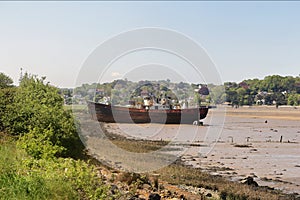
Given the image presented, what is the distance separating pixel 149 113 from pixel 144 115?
1435 millimetres

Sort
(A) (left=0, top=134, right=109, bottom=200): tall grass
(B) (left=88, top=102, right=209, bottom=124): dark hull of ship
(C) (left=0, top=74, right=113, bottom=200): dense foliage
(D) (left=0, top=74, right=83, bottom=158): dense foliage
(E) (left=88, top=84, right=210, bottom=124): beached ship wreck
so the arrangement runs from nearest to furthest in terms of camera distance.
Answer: (A) (left=0, top=134, right=109, bottom=200): tall grass < (C) (left=0, top=74, right=113, bottom=200): dense foliage < (D) (left=0, top=74, right=83, bottom=158): dense foliage < (E) (left=88, top=84, right=210, bottom=124): beached ship wreck < (B) (left=88, top=102, right=209, bottom=124): dark hull of ship

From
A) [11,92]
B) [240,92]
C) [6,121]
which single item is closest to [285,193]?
[6,121]

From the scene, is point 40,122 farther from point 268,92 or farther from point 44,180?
point 268,92

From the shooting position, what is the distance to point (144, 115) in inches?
2224

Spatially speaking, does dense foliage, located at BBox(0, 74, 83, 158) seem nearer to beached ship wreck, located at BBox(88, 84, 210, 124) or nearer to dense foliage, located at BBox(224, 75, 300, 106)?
beached ship wreck, located at BBox(88, 84, 210, 124)

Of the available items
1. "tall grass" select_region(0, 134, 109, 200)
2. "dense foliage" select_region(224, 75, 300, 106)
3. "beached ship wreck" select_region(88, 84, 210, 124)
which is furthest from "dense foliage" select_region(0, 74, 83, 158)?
"dense foliage" select_region(224, 75, 300, 106)

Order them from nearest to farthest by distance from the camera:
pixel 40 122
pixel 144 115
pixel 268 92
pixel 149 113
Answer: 1. pixel 40 122
2. pixel 149 113
3. pixel 144 115
4. pixel 268 92

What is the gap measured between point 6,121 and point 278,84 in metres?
144

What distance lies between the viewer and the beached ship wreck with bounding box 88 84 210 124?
53.7m

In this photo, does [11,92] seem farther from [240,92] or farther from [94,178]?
[240,92]

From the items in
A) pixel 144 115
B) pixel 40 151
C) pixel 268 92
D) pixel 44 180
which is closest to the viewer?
pixel 44 180

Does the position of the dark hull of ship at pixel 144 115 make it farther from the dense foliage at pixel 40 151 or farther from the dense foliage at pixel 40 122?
the dense foliage at pixel 40 122

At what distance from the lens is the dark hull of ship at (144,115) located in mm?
53969

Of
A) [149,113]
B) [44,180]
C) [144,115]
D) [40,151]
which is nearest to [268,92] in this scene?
[144,115]
